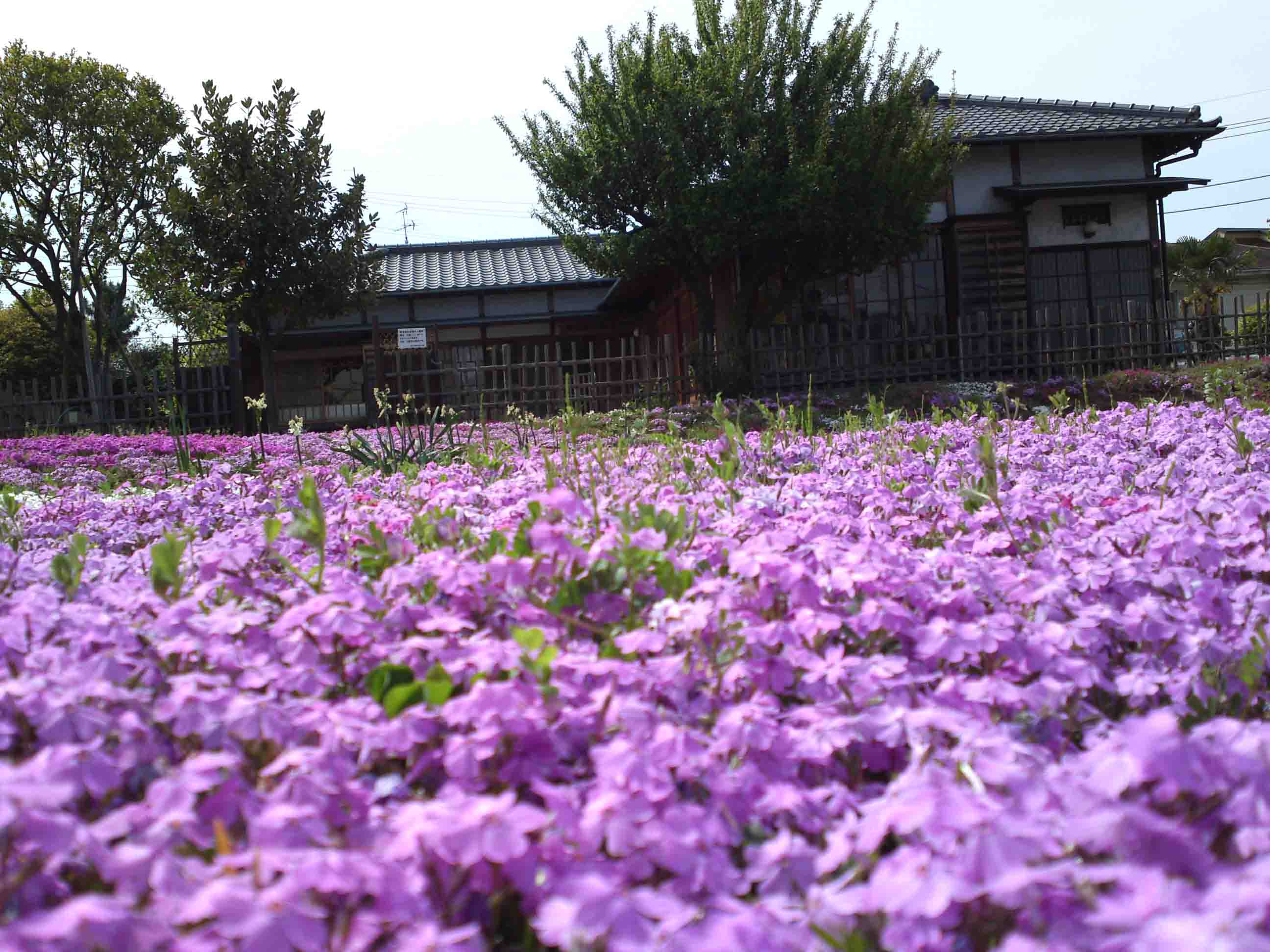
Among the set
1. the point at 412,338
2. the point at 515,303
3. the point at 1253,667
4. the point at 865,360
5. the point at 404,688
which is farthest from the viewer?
the point at 515,303

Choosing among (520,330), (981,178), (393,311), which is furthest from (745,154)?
(393,311)

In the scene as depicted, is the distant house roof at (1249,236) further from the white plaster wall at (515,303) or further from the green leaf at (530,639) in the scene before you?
the green leaf at (530,639)

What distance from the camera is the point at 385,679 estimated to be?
1.22m

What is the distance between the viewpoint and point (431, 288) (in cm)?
2327

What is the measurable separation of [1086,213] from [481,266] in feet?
50.1

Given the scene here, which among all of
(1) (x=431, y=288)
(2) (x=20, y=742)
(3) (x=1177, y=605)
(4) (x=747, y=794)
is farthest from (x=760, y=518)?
(1) (x=431, y=288)

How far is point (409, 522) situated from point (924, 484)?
1.31 m

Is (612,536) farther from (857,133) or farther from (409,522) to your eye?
(857,133)

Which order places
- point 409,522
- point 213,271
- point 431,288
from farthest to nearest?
point 431,288
point 213,271
point 409,522

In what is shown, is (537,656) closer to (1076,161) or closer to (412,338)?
(412,338)

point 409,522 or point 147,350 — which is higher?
point 147,350

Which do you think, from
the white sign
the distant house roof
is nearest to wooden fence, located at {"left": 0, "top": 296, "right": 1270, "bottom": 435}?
the white sign

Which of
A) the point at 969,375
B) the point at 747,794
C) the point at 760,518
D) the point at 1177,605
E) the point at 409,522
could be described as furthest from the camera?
the point at 969,375

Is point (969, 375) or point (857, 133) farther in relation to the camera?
point (969, 375)
